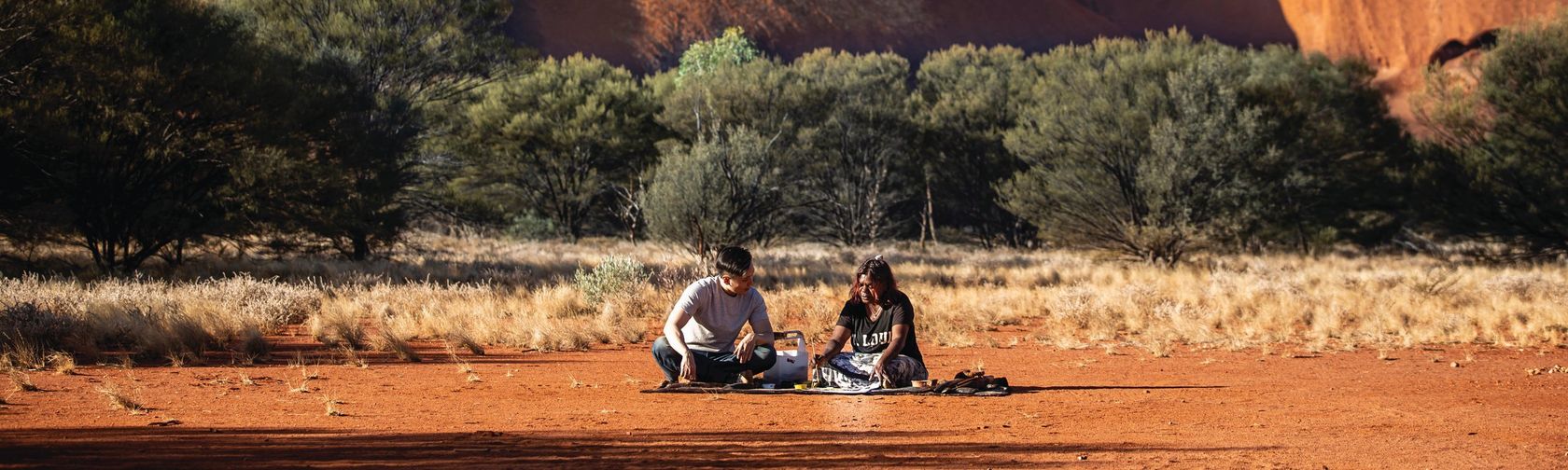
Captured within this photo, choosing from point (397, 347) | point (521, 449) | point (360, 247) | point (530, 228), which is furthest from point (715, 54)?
point (521, 449)

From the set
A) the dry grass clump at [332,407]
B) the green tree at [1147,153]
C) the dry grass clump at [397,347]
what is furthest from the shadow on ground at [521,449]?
the green tree at [1147,153]

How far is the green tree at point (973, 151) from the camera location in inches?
1635

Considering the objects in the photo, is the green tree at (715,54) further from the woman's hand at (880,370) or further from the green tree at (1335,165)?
the woman's hand at (880,370)

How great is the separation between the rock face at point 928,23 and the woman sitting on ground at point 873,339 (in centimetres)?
5823

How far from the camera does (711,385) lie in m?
8.42

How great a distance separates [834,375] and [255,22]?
20.7 meters

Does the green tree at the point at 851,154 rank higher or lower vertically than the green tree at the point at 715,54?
lower

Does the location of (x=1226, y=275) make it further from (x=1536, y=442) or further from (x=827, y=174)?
(x=827, y=174)

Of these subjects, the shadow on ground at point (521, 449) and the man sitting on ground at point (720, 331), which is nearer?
the shadow on ground at point (521, 449)

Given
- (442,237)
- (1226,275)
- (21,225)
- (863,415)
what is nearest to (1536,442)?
(863,415)

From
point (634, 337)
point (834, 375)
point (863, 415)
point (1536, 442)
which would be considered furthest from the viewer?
point (634, 337)

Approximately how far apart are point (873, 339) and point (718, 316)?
103 cm

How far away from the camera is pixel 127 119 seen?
17.9m

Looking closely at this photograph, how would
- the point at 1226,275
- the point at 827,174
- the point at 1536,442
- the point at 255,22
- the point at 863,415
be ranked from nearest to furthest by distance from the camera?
the point at 1536,442 < the point at 863,415 < the point at 1226,275 < the point at 255,22 < the point at 827,174
